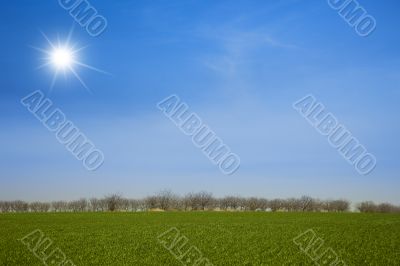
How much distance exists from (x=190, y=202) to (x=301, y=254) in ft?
558

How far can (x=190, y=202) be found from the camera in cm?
19200

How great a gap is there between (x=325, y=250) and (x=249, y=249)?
485 cm

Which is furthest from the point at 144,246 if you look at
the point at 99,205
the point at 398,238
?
the point at 99,205

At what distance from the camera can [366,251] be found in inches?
1000

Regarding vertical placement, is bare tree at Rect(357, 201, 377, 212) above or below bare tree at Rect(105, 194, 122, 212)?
above

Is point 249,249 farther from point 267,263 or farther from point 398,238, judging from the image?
point 398,238

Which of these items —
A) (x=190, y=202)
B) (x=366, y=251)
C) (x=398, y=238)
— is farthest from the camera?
(x=190, y=202)

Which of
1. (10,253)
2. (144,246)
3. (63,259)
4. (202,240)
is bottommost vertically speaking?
(10,253)

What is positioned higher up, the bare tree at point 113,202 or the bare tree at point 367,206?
the bare tree at point 367,206

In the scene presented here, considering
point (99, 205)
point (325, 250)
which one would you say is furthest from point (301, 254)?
point (99, 205)

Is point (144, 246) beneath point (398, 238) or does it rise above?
beneath

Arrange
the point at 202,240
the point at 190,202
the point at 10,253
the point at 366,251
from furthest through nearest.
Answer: the point at 190,202 < the point at 202,240 < the point at 366,251 < the point at 10,253

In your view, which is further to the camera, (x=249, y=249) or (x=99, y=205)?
(x=99, y=205)

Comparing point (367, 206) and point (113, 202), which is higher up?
point (367, 206)
